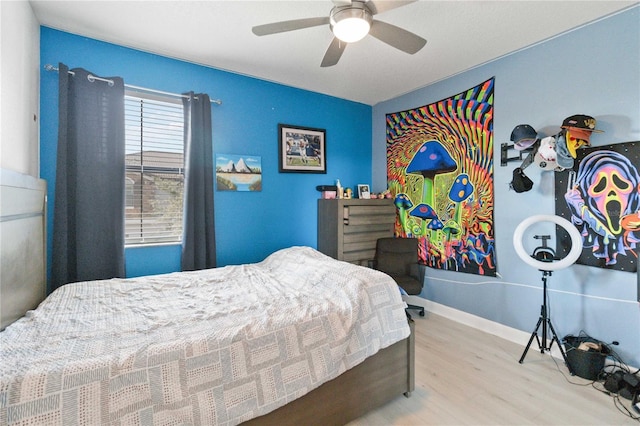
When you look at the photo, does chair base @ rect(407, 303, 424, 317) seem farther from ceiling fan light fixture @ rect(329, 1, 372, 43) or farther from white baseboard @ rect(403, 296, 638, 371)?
ceiling fan light fixture @ rect(329, 1, 372, 43)

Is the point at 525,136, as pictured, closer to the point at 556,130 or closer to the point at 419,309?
the point at 556,130

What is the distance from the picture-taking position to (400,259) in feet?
11.5

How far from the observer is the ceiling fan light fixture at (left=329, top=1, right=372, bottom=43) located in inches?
63.8

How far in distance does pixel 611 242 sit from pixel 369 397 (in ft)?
6.94

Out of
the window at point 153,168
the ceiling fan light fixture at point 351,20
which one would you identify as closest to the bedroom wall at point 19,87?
the window at point 153,168

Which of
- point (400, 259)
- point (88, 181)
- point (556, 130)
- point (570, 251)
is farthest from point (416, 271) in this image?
point (88, 181)

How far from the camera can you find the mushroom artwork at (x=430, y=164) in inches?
129

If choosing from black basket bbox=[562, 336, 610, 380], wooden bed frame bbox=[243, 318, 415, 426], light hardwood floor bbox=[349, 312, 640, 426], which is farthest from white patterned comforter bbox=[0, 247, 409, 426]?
black basket bbox=[562, 336, 610, 380]

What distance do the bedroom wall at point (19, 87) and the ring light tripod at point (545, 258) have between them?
3516mm

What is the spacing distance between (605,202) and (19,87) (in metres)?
4.14

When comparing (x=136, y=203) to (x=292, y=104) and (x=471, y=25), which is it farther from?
(x=471, y=25)

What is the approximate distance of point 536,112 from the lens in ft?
8.41

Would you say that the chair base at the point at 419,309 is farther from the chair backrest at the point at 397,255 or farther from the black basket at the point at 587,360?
the black basket at the point at 587,360

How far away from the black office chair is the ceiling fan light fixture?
7.87 feet
